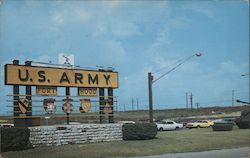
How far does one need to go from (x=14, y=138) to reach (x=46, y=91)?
5.31 m

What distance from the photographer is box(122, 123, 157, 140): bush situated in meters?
26.0

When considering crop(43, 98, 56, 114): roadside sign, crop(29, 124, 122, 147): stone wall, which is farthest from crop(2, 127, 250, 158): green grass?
crop(43, 98, 56, 114): roadside sign

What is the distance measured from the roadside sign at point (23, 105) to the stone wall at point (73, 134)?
139 centimetres

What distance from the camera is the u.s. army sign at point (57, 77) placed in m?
23.1

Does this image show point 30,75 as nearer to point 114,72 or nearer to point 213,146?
point 114,72

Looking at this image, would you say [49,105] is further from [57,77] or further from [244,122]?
[244,122]

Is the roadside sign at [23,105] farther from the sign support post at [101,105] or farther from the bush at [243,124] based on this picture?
the bush at [243,124]

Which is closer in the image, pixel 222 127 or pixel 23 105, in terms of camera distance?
pixel 23 105

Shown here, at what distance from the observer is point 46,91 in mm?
24719

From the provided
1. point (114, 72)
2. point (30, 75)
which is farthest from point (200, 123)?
point (30, 75)

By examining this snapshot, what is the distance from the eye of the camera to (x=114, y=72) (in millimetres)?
28984

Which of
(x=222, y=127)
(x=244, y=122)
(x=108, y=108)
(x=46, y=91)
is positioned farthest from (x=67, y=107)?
(x=244, y=122)

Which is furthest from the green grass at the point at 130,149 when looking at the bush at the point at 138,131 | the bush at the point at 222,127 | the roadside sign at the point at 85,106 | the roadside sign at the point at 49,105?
the bush at the point at 222,127

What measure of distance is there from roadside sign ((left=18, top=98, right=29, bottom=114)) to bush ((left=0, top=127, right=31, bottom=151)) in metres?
2.41
